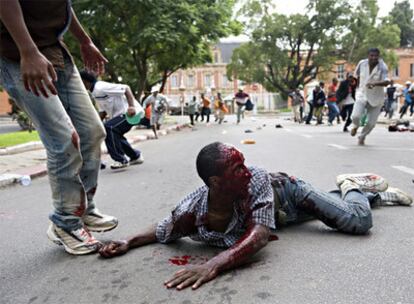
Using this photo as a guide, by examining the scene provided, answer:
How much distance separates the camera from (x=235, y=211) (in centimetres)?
266

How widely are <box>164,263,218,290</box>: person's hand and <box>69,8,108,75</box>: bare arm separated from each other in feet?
5.83

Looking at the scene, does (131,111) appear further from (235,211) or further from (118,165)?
(235,211)

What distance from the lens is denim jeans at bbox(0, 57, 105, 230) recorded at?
103 inches

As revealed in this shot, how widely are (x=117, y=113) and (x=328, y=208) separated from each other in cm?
483

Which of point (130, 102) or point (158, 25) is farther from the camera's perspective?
point (158, 25)

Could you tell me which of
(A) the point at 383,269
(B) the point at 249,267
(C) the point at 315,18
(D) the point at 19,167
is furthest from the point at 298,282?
(C) the point at 315,18

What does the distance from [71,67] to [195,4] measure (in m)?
16.1

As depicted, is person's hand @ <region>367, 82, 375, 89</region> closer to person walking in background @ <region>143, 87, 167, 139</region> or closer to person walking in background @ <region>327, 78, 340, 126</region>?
person walking in background @ <region>143, 87, 167, 139</region>

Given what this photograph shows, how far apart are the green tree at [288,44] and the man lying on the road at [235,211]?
4241 cm

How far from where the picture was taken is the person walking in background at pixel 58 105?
2.36 metres

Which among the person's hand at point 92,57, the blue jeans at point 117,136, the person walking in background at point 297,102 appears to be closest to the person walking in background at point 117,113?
the blue jeans at point 117,136

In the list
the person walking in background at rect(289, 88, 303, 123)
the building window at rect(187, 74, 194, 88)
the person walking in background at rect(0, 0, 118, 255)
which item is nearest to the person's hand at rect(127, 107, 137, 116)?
the person walking in background at rect(0, 0, 118, 255)

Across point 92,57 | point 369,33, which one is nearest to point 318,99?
point 92,57

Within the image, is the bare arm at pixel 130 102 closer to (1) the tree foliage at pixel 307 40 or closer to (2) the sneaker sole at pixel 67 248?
(2) the sneaker sole at pixel 67 248
